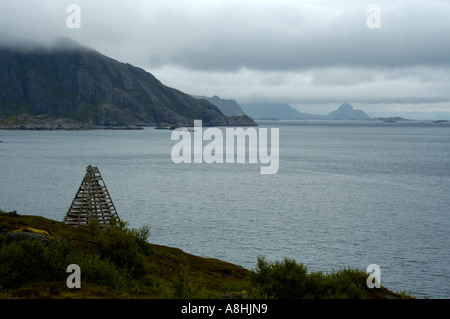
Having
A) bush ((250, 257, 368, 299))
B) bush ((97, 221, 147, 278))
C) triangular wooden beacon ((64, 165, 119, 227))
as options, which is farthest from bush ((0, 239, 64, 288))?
triangular wooden beacon ((64, 165, 119, 227))

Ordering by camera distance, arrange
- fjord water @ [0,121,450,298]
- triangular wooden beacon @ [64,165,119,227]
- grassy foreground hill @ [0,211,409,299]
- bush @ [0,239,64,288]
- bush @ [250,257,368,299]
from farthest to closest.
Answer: fjord water @ [0,121,450,298] → triangular wooden beacon @ [64,165,119,227] → bush @ [250,257,368,299] → bush @ [0,239,64,288] → grassy foreground hill @ [0,211,409,299]

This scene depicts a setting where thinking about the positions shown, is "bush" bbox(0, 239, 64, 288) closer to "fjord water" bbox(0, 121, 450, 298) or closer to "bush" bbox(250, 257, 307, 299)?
"bush" bbox(250, 257, 307, 299)

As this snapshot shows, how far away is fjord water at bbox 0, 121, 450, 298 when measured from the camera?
51781 mm

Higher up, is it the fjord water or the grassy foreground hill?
the grassy foreground hill

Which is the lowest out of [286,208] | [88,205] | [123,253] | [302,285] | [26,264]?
[286,208]

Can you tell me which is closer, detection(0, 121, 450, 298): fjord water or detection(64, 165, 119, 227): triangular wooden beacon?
detection(64, 165, 119, 227): triangular wooden beacon

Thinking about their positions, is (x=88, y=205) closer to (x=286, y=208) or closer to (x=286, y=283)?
(x=286, y=283)

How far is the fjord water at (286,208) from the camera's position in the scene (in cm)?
5178

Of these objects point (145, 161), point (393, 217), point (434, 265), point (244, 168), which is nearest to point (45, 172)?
point (145, 161)

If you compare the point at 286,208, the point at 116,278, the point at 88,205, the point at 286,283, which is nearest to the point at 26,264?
the point at 116,278

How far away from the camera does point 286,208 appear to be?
78.9 metres

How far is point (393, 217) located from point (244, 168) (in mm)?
71053

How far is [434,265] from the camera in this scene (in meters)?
48.4

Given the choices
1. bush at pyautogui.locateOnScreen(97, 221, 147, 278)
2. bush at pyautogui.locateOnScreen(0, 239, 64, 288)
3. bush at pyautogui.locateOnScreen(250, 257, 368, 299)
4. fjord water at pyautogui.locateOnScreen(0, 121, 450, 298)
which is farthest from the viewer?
fjord water at pyautogui.locateOnScreen(0, 121, 450, 298)
